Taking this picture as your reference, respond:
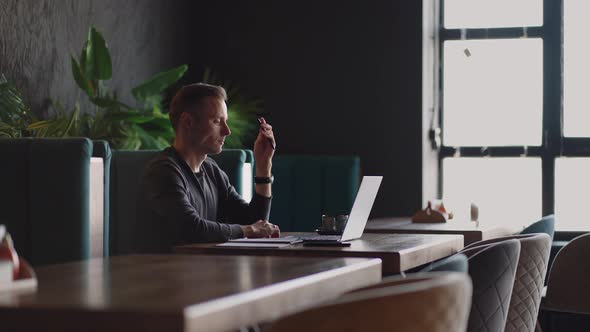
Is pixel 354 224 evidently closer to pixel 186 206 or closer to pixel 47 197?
pixel 186 206

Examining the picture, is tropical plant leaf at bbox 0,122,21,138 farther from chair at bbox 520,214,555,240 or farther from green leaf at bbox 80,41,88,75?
chair at bbox 520,214,555,240

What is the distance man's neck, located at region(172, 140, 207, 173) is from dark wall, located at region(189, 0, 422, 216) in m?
2.52

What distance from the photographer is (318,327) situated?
1.69m

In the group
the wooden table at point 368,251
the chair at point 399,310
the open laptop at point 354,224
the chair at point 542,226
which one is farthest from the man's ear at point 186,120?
the chair at point 399,310

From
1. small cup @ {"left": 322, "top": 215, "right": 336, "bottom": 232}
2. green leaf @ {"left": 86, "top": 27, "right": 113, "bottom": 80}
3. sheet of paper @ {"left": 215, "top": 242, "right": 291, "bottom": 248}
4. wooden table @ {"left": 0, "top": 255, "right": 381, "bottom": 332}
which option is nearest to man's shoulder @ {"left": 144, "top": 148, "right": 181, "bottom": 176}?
sheet of paper @ {"left": 215, "top": 242, "right": 291, "bottom": 248}

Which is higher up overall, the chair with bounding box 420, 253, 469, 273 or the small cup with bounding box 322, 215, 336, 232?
the small cup with bounding box 322, 215, 336, 232

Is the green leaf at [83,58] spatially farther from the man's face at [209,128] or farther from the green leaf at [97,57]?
the man's face at [209,128]

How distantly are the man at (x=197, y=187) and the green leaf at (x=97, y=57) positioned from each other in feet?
2.83

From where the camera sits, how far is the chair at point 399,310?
165cm

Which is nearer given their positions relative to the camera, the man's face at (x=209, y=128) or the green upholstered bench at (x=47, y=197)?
the green upholstered bench at (x=47, y=197)

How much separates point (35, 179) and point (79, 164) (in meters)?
0.18

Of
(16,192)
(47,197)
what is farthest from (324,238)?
(16,192)

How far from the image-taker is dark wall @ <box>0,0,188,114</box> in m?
4.66

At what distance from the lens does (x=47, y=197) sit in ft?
11.1
